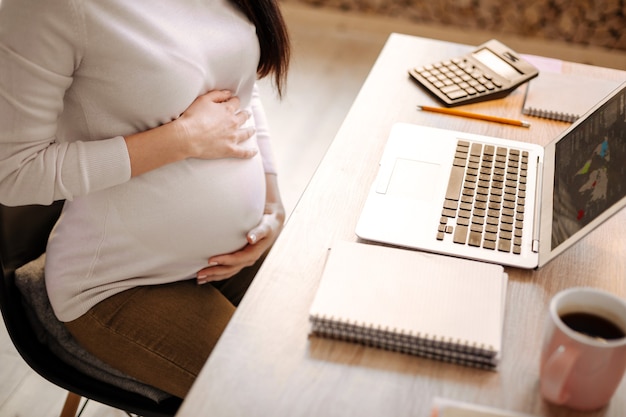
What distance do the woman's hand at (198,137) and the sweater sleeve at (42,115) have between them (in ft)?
0.09

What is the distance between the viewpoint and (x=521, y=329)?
0.79 metres

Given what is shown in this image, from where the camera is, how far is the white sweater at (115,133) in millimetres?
862

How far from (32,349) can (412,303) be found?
60 cm

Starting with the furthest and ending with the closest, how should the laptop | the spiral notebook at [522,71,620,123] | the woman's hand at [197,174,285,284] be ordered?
1. the spiral notebook at [522,71,620,123]
2. the woman's hand at [197,174,285,284]
3. the laptop

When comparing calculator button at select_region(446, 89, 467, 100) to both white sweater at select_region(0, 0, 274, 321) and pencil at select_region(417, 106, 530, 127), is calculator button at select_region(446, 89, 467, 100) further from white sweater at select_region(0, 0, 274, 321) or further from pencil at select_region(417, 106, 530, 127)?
white sweater at select_region(0, 0, 274, 321)

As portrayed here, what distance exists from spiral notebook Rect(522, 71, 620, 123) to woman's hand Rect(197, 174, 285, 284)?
1.59ft

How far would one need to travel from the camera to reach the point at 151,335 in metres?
0.98

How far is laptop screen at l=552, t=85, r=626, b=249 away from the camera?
0.81 metres

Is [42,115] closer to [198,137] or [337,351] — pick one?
[198,137]

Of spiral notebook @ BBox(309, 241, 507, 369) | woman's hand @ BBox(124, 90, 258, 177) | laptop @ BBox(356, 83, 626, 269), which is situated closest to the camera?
spiral notebook @ BBox(309, 241, 507, 369)

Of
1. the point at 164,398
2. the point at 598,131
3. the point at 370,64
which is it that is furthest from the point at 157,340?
the point at 370,64

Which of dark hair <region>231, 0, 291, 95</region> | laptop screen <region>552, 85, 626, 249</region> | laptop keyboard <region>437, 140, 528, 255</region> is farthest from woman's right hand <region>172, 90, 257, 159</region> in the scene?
laptop screen <region>552, 85, 626, 249</region>

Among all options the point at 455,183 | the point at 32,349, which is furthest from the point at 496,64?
the point at 32,349

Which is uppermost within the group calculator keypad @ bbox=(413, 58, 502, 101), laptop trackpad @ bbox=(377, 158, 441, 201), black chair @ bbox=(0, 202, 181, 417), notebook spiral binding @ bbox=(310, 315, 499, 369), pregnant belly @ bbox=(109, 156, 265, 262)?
notebook spiral binding @ bbox=(310, 315, 499, 369)
